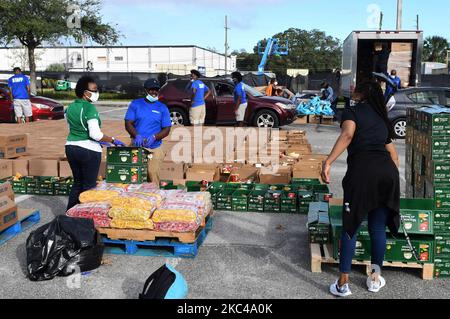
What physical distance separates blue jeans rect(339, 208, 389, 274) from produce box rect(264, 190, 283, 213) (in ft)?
9.29

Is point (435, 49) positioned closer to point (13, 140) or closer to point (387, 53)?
point (387, 53)

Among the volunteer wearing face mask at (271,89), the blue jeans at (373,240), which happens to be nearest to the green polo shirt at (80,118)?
the blue jeans at (373,240)

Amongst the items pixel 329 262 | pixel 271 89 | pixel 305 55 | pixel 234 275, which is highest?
pixel 305 55

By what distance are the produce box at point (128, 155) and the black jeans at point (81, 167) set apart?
650mm

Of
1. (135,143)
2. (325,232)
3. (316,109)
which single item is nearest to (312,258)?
(325,232)

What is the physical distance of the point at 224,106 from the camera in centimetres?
1588

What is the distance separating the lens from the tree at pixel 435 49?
85.6m

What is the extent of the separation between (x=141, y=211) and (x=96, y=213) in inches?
21.5

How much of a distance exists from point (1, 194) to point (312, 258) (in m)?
3.95

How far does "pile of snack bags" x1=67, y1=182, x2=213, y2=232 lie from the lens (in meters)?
5.33

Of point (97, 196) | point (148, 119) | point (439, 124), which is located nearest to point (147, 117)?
point (148, 119)

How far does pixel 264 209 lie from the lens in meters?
7.20

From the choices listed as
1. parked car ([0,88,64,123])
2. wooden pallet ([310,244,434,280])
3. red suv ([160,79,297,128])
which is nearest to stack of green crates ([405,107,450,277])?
wooden pallet ([310,244,434,280])

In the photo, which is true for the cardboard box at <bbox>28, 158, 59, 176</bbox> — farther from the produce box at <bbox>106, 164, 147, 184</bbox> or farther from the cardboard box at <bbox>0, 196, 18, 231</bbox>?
the cardboard box at <bbox>0, 196, 18, 231</bbox>
